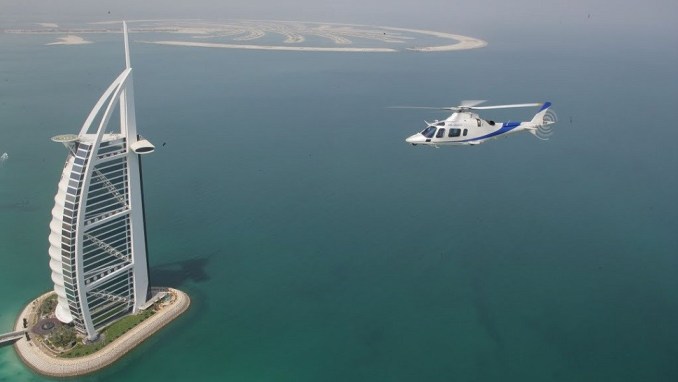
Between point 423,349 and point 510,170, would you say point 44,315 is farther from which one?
point 510,170

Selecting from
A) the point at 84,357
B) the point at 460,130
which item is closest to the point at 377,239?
the point at 460,130

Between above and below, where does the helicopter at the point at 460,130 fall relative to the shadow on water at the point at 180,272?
above

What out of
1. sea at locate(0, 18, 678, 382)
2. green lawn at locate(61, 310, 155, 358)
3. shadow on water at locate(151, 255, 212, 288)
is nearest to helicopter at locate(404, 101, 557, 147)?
sea at locate(0, 18, 678, 382)

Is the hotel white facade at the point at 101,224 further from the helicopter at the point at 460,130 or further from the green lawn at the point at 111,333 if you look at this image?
the helicopter at the point at 460,130

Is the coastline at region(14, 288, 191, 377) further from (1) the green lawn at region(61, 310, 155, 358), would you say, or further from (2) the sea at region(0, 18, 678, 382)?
(2) the sea at region(0, 18, 678, 382)

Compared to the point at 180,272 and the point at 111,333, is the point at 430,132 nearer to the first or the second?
the point at 180,272

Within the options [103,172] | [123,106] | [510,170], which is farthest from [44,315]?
[510,170]

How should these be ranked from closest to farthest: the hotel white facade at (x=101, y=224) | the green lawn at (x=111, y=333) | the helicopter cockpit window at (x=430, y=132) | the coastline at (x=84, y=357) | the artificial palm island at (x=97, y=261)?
1. the hotel white facade at (x=101, y=224)
2. the artificial palm island at (x=97, y=261)
3. the coastline at (x=84, y=357)
4. the green lawn at (x=111, y=333)
5. the helicopter cockpit window at (x=430, y=132)

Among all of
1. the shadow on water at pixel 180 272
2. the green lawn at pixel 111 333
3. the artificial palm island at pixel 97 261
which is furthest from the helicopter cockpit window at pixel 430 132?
the green lawn at pixel 111 333
